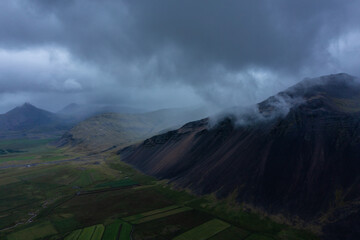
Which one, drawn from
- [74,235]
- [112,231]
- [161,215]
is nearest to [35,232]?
[74,235]

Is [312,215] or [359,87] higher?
[359,87]

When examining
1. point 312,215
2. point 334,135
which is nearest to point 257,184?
point 312,215

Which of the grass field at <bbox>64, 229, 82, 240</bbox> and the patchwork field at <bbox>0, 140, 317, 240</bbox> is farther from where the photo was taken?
the patchwork field at <bbox>0, 140, 317, 240</bbox>

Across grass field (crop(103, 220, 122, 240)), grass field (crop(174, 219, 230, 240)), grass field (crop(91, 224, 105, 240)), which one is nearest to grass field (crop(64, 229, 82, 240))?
grass field (crop(91, 224, 105, 240))

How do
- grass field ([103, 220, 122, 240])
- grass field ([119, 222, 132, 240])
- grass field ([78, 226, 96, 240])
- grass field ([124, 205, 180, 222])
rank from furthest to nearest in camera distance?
1. grass field ([124, 205, 180, 222])
2. grass field ([78, 226, 96, 240])
3. grass field ([103, 220, 122, 240])
4. grass field ([119, 222, 132, 240])

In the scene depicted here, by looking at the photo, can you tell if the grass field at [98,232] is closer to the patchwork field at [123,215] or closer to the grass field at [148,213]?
the patchwork field at [123,215]

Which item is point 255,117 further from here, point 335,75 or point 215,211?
point 335,75

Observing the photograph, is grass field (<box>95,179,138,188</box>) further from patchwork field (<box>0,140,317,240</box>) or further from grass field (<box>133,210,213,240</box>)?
grass field (<box>133,210,213,240</box>)
